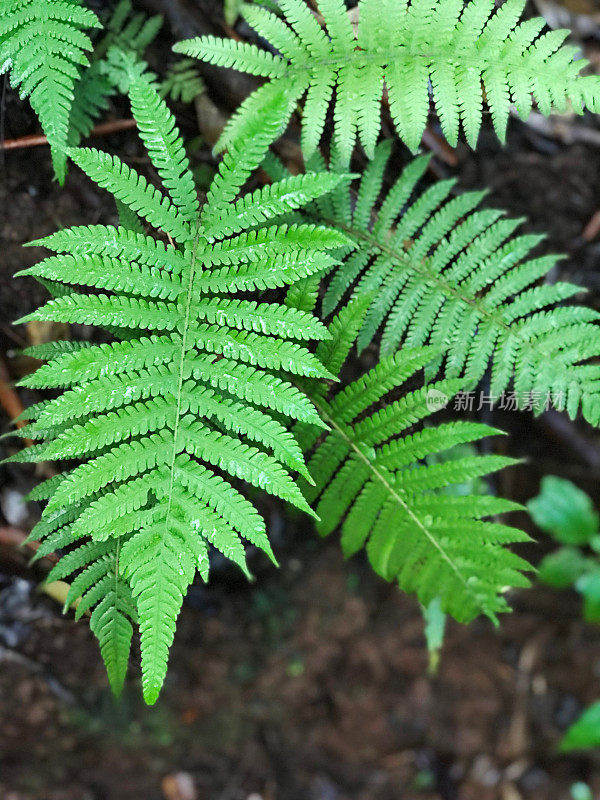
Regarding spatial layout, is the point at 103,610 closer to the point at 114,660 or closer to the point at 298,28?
the point at 114,660

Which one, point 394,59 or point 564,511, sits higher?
point 394,59

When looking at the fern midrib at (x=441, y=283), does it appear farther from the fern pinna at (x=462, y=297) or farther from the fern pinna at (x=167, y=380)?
the fern pinna at (x=167, y=380)

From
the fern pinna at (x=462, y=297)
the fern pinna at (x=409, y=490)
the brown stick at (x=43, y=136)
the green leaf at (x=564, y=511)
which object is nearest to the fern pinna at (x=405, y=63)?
the fern pinna at (x=462, y=297)

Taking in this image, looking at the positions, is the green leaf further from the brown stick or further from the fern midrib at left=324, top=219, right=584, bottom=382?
the brown stick

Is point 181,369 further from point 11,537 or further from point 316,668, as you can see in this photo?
point 316,668

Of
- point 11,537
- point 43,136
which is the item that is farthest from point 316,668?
point 43,136

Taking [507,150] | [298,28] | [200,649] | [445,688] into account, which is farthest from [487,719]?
[298,28]
